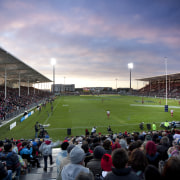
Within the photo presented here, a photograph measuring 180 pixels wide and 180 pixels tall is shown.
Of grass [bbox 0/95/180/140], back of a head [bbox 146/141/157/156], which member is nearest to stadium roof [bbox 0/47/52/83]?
grass [bbox 0/95/180/140]

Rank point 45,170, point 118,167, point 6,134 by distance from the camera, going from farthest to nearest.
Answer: point 6,134 < point 45,170 < point 118,167

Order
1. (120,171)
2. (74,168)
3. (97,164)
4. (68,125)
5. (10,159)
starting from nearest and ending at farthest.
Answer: (120,171)
(74,168)
(97,164)
(10,159)
(68,125)

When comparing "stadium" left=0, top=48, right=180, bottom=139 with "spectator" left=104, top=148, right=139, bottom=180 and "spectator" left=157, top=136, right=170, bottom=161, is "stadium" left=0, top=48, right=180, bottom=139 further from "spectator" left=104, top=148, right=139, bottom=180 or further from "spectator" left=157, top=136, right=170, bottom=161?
"spectator" left=104, top=148, right=139, bottom=180

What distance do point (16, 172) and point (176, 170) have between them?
15.3ft

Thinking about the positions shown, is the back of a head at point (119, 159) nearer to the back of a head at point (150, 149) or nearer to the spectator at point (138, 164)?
the spectator at point (138, 164)

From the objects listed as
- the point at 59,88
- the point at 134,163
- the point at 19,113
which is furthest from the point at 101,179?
the point at 59,88

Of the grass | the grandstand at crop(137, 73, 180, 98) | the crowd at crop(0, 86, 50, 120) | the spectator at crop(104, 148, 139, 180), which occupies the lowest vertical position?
the grass

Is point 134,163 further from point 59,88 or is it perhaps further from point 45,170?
point 59,88

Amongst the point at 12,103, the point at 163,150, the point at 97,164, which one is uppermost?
the point at 97,164

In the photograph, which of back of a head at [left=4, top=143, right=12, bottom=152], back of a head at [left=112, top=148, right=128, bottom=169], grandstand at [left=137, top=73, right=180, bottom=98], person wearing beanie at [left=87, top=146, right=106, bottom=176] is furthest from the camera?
grandstand at [left=137, top=73, right=180, bottom=98]

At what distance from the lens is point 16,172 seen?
15.9 ft

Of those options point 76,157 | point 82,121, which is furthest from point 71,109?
point 76,157

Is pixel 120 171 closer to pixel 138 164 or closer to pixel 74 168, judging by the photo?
pixel 138 164

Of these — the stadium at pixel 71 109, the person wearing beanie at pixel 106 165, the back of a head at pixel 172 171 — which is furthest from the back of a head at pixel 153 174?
the stadium at pixel 71 109
